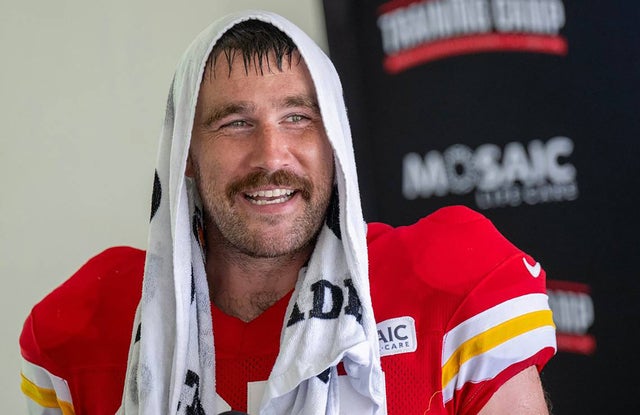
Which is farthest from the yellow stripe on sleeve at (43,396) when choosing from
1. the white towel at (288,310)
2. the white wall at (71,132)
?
the white wall at (71,132)

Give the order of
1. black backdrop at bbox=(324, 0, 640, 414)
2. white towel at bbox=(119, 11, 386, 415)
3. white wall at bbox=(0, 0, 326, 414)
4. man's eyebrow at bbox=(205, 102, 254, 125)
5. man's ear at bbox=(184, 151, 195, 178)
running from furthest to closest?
white wall at bbox=(0, 0, 326, 414) < black backdrop at bbox=(324, 0, 640, 414) < man's ear at bbox=(184, 151, 195, 178) < man's eyebrow at bbox=(205, 102, 254, 125) < white towel at bbox=(119, 11, 386, 415)

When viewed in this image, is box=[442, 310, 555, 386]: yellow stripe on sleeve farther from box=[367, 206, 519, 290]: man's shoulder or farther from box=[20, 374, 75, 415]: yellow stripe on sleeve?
box=[20, 374, 75, 415]: yellow stripe on sleeve

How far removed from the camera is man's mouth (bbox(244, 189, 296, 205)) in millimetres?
1371

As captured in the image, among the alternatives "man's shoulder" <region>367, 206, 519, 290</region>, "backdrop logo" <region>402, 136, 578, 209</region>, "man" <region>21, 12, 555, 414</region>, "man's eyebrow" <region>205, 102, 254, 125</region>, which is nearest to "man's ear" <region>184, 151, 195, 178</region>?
"man" <region>21, 12, 555, 414</region>

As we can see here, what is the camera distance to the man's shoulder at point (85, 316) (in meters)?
1.48

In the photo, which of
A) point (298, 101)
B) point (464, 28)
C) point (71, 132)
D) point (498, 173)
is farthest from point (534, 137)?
point (71, 132)

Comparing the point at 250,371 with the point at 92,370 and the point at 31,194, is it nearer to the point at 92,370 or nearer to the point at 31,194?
the point at 92,370

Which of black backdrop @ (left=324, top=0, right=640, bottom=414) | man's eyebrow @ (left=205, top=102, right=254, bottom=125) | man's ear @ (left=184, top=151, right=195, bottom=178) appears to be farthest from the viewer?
black backdrop @ (left=324, top=0, right=640, bottom=414)

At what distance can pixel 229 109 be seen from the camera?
1.39 meters

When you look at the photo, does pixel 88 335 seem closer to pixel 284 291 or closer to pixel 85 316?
pixel 85 316

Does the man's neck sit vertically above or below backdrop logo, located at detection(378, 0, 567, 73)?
below

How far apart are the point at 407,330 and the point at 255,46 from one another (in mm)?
446

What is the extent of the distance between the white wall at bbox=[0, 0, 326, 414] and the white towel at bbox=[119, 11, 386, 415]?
776mm

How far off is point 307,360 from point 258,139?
31 centimetres
